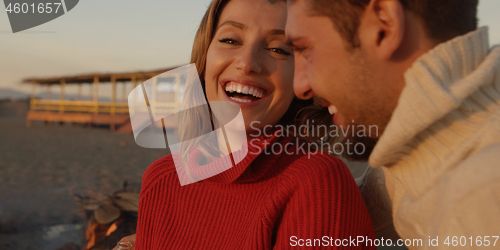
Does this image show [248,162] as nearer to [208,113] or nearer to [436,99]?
[208,113]

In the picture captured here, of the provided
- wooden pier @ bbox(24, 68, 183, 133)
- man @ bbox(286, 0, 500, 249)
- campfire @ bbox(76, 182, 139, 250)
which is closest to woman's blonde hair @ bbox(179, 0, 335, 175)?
man @ bbox(286, 0, 500, 249)

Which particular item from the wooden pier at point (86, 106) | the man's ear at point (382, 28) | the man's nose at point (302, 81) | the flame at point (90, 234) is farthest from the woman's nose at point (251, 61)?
the wooden pier at point (86, 106)

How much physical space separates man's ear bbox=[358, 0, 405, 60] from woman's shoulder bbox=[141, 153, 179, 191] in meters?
1.35

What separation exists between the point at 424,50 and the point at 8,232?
672cm

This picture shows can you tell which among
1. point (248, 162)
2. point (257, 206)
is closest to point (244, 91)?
point (248, 162)

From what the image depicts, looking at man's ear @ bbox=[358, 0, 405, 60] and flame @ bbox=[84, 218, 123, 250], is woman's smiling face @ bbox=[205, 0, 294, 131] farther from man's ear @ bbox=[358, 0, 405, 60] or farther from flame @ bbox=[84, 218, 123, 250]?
flame @ bbox=[84, 218, 123, 250]

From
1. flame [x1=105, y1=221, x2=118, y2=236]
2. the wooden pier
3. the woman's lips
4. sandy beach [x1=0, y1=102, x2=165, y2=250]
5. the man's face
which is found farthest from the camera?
the wooden pier

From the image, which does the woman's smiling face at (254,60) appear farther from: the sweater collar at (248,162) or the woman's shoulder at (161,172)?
the woman's shoulder at (161,172)

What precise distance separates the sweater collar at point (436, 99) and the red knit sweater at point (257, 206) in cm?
42

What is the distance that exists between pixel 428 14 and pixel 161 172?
63.3 inches

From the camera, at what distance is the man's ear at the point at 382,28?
3.07 feet

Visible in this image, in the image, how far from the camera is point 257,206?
4.95 feet

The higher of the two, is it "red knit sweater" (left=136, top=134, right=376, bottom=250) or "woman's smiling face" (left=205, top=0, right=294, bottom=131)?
"woman's smiling face" (left=205, top=0, right=294, bottom=131)

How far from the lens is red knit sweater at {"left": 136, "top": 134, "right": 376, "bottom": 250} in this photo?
1.27 metres
